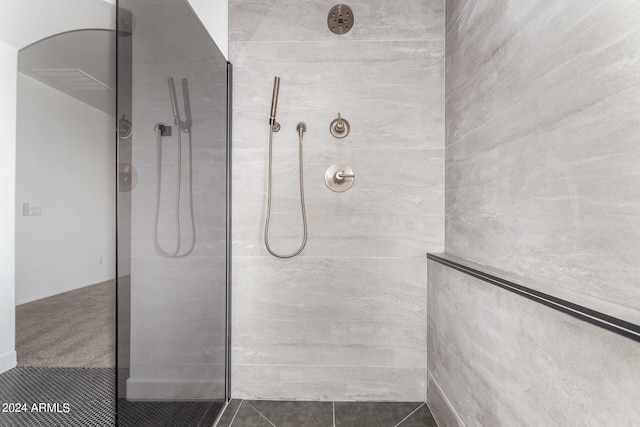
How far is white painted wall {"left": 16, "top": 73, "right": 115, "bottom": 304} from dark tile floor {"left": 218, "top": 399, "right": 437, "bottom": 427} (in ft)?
3.56

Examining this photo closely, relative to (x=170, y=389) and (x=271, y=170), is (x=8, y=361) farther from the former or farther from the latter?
(x=271, y=170)

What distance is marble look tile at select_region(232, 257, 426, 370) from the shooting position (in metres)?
1.67

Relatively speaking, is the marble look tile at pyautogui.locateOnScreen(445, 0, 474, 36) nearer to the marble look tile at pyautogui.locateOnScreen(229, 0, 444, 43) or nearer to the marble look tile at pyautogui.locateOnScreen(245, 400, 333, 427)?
the marble look tile at pyautogui.locateOnScreen(229, 0, 444, 43)

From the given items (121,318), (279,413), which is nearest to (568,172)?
(121,318)

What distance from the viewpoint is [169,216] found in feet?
3.60

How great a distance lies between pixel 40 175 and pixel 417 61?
5.26 ft

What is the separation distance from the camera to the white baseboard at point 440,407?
1.32 metres

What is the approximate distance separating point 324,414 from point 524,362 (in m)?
1.03

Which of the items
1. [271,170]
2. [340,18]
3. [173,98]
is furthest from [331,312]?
[340,18]

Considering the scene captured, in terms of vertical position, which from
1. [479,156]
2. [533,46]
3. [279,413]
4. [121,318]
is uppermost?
[533,46]

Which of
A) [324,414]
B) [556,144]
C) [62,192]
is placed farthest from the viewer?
[324,414]

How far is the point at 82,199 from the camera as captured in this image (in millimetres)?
767

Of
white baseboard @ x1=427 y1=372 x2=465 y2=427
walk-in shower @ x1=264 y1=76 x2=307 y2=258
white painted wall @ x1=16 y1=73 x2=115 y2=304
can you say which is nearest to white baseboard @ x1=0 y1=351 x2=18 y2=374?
white painted wall @ x1=16 y1=73 x2=115 y2=304

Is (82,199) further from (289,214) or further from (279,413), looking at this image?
Answer: (279,413)
